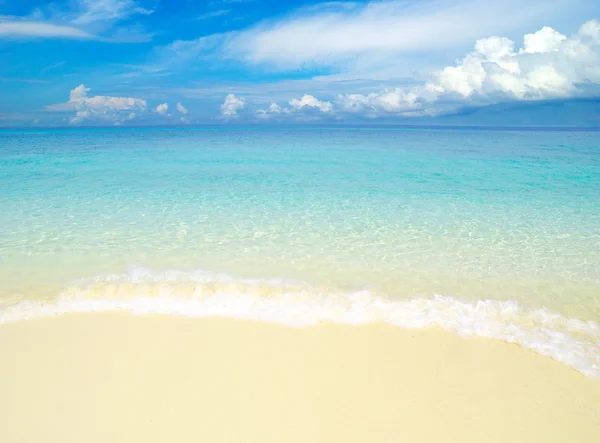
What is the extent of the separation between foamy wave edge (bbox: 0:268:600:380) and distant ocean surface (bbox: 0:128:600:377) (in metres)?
0.03

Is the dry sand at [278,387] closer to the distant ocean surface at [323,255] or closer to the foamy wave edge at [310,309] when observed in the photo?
the foamy wave edge at [310,309]

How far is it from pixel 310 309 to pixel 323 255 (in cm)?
219

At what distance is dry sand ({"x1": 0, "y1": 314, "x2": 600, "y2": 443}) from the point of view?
3.41 meters

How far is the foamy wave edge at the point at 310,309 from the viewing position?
4871 mm

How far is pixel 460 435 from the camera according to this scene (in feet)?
11.0

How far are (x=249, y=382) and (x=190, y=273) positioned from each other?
3266 mm

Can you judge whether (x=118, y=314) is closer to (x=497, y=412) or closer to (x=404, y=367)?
(x=404, y=367)

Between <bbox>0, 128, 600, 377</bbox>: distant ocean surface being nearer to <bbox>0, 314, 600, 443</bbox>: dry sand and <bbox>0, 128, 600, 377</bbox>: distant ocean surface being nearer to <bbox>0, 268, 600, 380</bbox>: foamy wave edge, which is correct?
<bbox>0, 268, 600, 380</bbox>: foamy wave edge

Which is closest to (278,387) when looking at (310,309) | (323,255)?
(310,309)

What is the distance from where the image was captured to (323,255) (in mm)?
7621

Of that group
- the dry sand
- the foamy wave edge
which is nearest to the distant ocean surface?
the foamy wave edge

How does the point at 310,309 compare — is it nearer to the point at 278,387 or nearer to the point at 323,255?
the point at 278,387

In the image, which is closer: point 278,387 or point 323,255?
point 278,387

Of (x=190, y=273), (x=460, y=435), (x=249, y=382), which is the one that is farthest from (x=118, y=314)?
(x=460, y=435)
